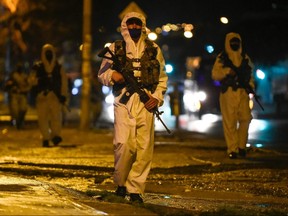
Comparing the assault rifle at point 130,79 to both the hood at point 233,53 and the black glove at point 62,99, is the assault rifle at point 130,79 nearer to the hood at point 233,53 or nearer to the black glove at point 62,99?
the hood at point 233,53

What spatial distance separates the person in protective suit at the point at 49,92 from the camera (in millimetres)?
16719

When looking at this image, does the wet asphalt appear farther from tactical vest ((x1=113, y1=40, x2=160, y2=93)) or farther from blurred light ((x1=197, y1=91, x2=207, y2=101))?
blurred light ((x1=197, y1=91, x2=207, y2=101))

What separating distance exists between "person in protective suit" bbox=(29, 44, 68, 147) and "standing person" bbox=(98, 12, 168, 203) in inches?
304

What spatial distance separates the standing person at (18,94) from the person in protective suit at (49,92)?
7.19 meters

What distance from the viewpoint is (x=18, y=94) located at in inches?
976

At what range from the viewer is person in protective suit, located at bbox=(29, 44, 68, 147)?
1672 centimetres

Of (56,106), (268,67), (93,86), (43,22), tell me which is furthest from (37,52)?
(56,106)

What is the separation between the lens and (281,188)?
423 inches

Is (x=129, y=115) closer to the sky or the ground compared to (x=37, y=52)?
closer to the ground

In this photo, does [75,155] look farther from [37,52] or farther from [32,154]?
[37,52]

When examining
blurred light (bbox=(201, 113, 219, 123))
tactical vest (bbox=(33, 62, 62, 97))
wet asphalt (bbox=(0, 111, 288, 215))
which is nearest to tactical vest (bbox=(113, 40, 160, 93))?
wet asphalt (bbox=(0, 111, 288, 215))

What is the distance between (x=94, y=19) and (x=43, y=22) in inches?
119

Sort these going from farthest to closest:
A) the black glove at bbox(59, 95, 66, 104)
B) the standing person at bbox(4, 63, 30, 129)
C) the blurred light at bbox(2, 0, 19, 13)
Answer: the blurred light at bbox(2, 0, 19, 13), the standing person at bbox(4, 63, 30, 129), the black glove at bbox(59, 95, 66, 104)

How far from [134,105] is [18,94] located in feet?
53.2
